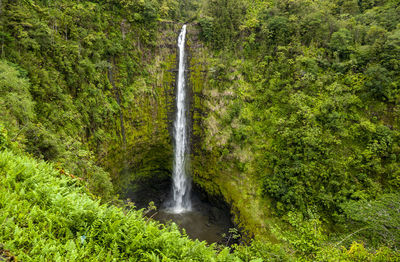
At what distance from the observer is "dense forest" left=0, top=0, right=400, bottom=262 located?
3641 millimetres

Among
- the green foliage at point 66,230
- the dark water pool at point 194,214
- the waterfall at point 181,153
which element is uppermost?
the green foliage at point 66,230

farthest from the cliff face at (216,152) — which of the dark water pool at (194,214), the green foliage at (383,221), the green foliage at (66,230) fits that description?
the green foliage at (66,230)

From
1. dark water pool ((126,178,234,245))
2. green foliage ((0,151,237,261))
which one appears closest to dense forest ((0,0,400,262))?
green foliage ((0,151,237,261))

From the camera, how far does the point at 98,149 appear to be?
14336 mm

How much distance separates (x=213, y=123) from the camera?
1959 cm

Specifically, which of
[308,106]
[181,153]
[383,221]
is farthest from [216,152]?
[383,221]

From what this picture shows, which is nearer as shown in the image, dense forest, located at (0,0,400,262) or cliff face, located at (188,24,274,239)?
dense forest, located at (0,0,400,262)

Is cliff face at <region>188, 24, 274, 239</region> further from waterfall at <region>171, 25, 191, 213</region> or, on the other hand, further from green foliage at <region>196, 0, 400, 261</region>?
waterfall at <region>171, 25, 191, 213</region>

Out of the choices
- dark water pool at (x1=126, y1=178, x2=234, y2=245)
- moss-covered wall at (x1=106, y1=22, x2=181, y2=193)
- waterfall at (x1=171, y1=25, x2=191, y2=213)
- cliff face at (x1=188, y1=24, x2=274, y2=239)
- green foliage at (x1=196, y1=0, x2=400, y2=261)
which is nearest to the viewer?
green foliage at (x1=196, y1=0, x2=400, y2=261)

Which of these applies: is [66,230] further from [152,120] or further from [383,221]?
[152,120]

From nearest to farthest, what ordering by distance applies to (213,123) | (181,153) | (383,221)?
(383,221) < (213,123) < (181,153)

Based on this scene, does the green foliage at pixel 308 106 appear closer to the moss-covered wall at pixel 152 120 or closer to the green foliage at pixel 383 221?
the green foliage at pixel 383 221

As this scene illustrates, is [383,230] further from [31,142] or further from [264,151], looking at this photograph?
[31,142]

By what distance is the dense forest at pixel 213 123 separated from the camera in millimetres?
3641
